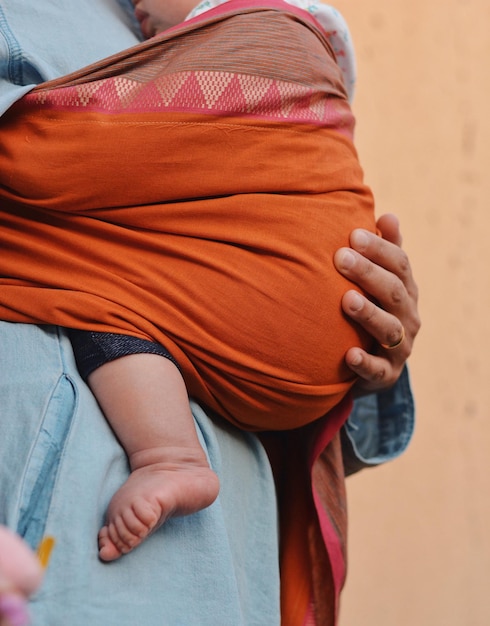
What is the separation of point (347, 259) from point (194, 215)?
0.46ft

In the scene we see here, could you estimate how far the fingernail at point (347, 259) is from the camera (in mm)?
669

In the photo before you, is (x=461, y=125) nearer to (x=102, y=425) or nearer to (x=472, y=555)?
(x=472, y=555)

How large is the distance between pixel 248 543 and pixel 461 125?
1153 mm

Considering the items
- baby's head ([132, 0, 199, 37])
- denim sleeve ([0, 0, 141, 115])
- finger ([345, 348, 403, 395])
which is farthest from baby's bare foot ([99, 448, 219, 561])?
baby's head ([132, 0, 199, 37])

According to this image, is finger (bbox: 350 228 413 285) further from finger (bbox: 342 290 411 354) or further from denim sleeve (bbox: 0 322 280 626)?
denim sleeve (bbox: 0 322 280 626)

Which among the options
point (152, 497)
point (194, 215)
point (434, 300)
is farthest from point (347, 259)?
point (434, 300)

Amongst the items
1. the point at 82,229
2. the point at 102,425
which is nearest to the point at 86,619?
the point at 102,425

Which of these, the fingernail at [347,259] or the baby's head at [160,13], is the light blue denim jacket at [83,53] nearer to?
the baby's head at [160,13]

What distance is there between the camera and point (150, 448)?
575 millimetres

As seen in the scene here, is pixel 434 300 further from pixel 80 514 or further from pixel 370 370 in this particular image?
pixel 80 514

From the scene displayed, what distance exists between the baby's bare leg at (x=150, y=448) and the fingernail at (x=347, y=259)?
176mm

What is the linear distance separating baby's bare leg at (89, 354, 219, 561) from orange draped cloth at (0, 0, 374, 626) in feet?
0.10

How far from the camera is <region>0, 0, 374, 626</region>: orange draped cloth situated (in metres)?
0.60

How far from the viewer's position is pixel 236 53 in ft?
2.16
